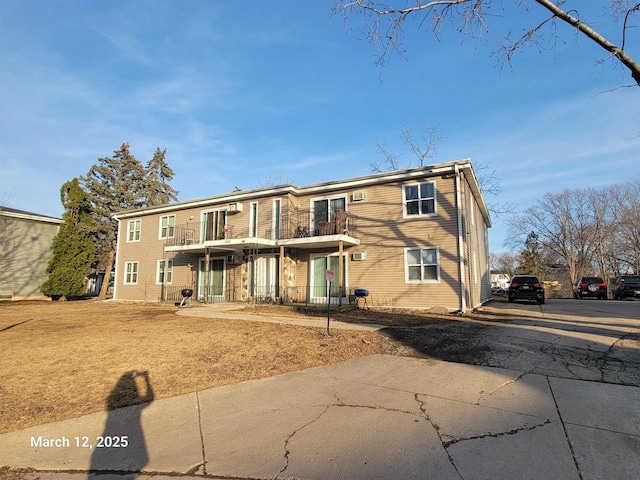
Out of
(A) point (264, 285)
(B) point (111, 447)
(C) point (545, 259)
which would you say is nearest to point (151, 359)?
(B) point (111, 447)

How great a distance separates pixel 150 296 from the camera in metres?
21.3

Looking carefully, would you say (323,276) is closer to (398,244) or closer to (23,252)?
(398,244)

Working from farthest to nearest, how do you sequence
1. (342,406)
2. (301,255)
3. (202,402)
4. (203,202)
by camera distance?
(203,202)
(301,255)
(202,402)
(342,406)

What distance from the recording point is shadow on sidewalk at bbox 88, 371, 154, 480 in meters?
3.19

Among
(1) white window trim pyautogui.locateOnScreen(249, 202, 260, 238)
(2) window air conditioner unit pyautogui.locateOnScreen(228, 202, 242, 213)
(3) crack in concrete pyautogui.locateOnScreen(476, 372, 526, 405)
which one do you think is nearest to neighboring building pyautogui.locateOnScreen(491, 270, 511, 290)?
(1) white window trim pyautogui.locateOnScreen(249, 202, 260, 238)

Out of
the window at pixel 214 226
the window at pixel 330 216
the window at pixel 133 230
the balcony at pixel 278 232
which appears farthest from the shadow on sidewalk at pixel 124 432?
the window at pixel 133 230

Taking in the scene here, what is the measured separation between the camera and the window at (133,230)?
902 inches

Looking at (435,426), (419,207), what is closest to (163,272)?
(419,207)

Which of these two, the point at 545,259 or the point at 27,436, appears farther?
the point at 545,259

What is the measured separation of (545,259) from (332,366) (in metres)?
51.4

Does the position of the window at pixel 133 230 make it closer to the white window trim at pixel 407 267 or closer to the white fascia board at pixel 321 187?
the white fascia board at pixel 321 187

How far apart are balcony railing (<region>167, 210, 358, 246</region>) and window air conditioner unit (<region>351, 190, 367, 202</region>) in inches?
30.8

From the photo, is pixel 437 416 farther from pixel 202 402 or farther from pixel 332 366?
pixel 202 402

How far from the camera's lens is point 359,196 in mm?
15906
